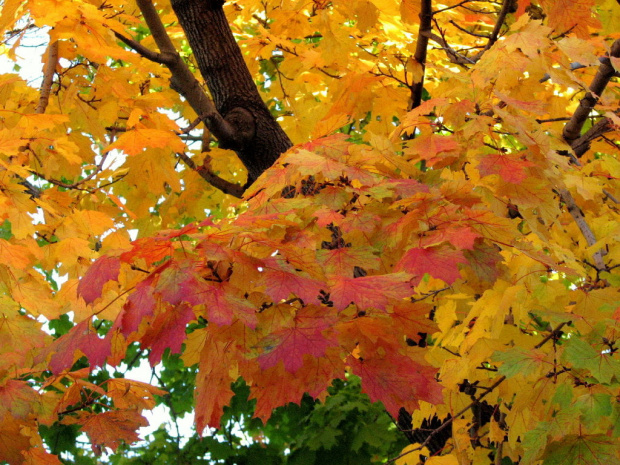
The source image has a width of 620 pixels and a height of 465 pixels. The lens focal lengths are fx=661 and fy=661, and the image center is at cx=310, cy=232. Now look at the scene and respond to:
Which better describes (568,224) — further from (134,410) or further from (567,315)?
(134,410)

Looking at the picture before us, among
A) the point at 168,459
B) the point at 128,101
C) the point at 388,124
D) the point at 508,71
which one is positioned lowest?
the point at 168,459

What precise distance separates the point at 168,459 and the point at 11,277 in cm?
272

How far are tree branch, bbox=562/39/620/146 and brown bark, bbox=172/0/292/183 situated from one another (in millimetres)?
1343

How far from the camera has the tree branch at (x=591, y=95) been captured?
8.16 feet

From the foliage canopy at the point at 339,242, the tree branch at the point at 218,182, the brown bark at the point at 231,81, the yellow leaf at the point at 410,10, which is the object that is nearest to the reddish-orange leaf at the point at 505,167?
the foliage canopy at the point at 339,242

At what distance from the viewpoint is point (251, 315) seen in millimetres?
1419

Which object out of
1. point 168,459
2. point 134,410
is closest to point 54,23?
point 134,410

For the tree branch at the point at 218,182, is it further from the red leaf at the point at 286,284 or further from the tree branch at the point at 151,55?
the red leaf at the point at 286,284

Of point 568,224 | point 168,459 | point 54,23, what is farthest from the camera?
point 168,459

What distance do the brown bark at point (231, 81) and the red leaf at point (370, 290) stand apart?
189 centimetres

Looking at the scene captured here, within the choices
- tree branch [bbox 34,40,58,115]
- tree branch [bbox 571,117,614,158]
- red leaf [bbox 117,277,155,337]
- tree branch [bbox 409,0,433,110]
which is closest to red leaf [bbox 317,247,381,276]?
red leaf [bbox 117,277,155,337]

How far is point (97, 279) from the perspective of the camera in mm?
1531

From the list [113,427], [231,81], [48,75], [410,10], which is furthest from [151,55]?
[113,427]

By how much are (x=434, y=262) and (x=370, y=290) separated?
0.68 ft
